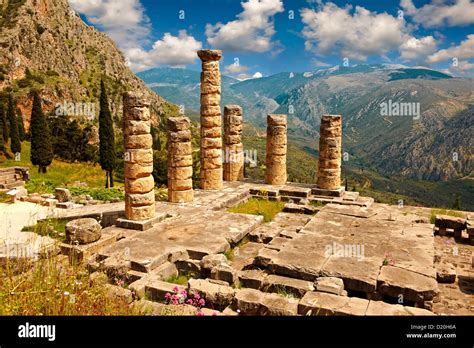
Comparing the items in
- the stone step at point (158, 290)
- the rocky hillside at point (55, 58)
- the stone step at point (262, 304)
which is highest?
the rocky hillside at point (55, 58)

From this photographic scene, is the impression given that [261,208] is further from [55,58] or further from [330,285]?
[55,58]

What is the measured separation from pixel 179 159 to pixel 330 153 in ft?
22.1

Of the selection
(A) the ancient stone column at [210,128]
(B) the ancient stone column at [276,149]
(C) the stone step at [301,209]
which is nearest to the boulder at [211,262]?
(C) the stone step at [301,209]

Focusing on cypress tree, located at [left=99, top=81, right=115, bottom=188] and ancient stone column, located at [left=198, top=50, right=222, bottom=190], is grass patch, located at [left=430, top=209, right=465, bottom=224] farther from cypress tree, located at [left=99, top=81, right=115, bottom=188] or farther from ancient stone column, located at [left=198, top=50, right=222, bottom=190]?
A: cypress tree, located at [left=99, top=81, right=115, bottom=188]

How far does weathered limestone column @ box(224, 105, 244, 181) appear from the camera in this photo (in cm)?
1939

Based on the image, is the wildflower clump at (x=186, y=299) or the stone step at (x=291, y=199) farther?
the stone step at (x=291, y=199)

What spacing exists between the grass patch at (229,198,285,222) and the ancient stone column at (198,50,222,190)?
2.15 meters

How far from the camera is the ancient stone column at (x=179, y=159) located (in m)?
15.2

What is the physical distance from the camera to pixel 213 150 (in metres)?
18.0

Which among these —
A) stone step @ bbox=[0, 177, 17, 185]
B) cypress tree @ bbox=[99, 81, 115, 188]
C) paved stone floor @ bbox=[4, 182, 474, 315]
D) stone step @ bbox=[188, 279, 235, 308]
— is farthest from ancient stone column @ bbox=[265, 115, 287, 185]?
cypress tree @ bbox=[99, 81, 115, 188]

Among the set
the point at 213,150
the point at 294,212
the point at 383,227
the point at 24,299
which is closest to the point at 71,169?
the point at 213,150

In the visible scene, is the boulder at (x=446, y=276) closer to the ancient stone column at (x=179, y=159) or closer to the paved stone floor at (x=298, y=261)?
the paved stone floor at (x=298, y=261)

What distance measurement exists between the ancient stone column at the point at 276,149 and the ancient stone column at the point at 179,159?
16.2ft
